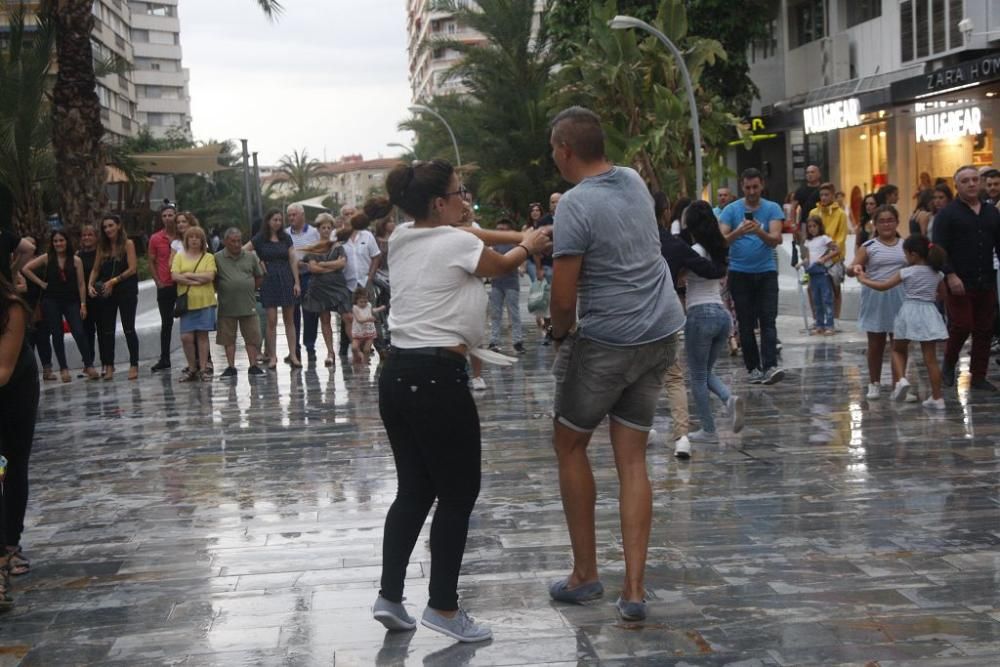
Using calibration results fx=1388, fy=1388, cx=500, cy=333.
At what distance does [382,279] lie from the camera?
50.5 feet

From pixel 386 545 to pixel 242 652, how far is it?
629mm

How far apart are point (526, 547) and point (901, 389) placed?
5.17 metres

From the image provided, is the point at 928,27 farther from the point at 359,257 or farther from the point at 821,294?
the point at 359,257

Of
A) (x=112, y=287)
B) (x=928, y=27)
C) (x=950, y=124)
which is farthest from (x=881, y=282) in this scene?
(x=928, y=27)

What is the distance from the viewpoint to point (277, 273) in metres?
15.8

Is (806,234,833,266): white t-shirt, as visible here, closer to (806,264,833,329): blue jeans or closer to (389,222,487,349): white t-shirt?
(806,264,833,329): blue jeans

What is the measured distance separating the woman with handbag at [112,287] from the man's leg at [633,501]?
35.4ft

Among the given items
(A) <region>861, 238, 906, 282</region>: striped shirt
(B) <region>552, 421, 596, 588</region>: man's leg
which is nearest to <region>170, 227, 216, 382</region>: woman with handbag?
(A) <region>861, 238, 906, 282</region>: striped shirt

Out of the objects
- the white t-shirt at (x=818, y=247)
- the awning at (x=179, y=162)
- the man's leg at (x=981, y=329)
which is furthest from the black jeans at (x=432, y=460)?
the awning at (x=179, y=162)

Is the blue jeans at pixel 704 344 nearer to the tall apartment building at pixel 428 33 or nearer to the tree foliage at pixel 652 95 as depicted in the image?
the tree foliage at pixel 652 95

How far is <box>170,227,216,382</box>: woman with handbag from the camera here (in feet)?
48.1

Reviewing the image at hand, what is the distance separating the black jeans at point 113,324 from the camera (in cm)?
1524

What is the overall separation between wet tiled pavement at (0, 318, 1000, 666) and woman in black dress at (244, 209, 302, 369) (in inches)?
188

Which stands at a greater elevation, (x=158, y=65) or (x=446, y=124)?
(x=158, y=65)
